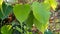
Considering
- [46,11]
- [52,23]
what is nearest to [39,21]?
[46,11]

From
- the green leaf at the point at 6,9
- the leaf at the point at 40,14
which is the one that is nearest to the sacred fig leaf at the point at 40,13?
the leaf at the point at 40,14

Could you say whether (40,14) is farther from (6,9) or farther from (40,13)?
(6,9)

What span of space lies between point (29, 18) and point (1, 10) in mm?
118

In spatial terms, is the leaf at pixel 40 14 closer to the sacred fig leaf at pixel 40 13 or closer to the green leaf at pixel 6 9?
the sacred fig leaf at pixel 40 13

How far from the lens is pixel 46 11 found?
1.98ft

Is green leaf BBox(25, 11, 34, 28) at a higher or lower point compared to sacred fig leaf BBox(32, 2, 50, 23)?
lower

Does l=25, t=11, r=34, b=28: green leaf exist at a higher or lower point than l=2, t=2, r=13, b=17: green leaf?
lower

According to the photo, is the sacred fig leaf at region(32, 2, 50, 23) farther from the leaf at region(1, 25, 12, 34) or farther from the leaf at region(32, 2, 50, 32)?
the leaf at region(1, 25, 12, 34)

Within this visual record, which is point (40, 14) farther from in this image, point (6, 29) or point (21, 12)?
point (6, 29)


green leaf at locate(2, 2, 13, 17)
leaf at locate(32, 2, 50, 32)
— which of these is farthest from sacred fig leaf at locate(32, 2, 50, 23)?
green leaf at locate(2, 2, 13, 17)

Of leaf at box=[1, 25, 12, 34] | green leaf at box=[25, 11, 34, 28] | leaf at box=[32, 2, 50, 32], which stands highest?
leaf at box=[32, 2, 50, 32]

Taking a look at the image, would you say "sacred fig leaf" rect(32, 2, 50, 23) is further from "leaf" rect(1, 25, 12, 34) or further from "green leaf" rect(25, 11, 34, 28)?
"leaf" rect(1, 25, 12, 34)

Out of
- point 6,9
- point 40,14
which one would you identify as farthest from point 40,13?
point 6,9

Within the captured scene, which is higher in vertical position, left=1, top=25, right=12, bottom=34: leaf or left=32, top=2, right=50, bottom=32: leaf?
left=32, top=2, right=50, bottom=32: leaf
